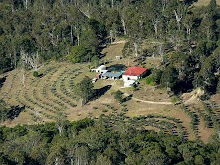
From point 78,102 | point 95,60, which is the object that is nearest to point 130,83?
point 78,102

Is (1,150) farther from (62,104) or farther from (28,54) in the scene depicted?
(28,54)

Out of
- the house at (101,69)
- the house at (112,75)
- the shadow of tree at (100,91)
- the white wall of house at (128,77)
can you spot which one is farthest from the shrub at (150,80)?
the house at (101,69)

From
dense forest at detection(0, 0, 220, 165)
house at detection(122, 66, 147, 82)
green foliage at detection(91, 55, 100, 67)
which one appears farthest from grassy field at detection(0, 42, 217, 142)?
green foliage at detection(91, 55, 100, 67)

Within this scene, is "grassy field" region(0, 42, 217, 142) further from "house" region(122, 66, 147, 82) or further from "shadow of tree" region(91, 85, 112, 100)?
"house" region(122, 66, 147, 82)

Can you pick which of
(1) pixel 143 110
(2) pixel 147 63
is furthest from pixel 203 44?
(1) pixel 143 110

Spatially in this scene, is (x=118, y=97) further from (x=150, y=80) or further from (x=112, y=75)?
(x=112, y=75)

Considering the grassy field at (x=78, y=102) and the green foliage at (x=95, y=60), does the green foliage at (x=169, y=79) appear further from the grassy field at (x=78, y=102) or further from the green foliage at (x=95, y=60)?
the green foliage at (x=95, y=60)
